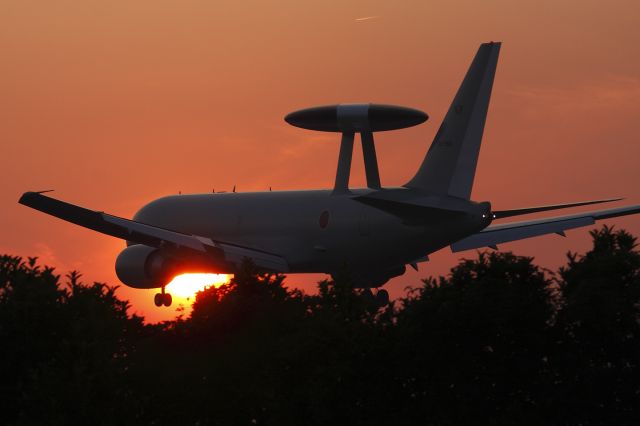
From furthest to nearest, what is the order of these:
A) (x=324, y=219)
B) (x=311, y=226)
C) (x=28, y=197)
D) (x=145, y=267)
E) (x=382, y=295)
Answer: (x=382, y=295), (x=145, y=267), (x=311, y=226), (x=324, y=219), (x=28, y=197)

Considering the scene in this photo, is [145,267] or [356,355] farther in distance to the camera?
[145,267]

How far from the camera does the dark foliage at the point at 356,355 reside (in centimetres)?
3278

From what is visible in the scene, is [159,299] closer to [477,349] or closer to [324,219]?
[324,219]

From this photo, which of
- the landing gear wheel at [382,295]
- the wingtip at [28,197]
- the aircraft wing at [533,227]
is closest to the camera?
the wingtip at [28,197]

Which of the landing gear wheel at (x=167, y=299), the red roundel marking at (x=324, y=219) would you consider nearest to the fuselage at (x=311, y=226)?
the red roundel marking at (x=324, y=219)

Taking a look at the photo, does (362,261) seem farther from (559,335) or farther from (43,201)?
(559,335)

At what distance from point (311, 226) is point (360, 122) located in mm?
6854

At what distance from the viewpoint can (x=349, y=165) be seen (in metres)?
52.4

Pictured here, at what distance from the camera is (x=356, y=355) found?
114ft

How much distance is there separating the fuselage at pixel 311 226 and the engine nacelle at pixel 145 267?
14.4 ft

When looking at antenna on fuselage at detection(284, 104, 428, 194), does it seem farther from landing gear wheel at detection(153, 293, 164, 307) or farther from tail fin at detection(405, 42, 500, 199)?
landing gear wheel at detection(153, 293, 164, 307)

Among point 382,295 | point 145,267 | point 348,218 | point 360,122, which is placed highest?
point 360,122

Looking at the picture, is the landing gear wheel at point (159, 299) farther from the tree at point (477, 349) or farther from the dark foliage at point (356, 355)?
the tree at point (477, 349)

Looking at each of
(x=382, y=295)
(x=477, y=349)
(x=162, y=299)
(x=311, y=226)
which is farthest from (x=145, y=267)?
(x=477, y=349)
